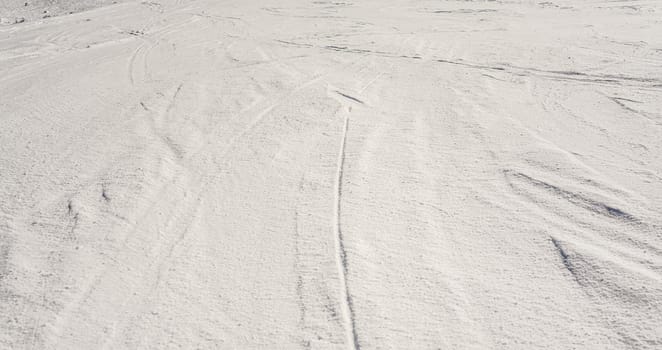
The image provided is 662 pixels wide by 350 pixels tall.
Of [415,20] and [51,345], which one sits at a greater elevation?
[415,20]

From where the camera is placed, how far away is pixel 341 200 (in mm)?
3648

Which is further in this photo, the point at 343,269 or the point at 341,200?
the point at 341,200

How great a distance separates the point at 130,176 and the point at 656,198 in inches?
147

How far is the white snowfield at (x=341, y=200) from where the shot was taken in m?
2.67

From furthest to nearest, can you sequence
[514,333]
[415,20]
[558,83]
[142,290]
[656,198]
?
[415,20] < [558,83] < [656,198] < [142,290] < [514,333]

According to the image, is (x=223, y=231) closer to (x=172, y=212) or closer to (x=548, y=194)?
(x=172, y=212)

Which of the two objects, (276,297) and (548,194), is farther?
(548,194)

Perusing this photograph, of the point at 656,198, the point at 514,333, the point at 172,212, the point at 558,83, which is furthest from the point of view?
the point at 558,83

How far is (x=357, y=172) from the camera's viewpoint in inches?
157

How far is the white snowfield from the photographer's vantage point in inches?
105

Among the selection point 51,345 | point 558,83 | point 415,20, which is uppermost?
point 415,20

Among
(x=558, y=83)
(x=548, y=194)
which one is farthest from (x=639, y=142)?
(x=558, y=83)

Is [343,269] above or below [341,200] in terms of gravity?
below

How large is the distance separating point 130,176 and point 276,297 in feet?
6.19
